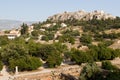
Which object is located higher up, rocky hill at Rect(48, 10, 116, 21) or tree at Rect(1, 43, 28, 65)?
tree at Rect(1, 43, 28, 65)

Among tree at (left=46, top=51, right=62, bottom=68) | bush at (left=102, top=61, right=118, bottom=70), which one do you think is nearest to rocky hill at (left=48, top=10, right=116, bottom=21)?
tree at (left=46, top=51, right=62, bottom=68)

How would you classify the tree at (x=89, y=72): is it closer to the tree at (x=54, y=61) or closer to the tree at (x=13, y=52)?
the tree at (x=54, y=61)

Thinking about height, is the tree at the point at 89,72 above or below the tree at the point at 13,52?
below

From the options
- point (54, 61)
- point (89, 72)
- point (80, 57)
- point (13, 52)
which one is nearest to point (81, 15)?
point (80, 57)

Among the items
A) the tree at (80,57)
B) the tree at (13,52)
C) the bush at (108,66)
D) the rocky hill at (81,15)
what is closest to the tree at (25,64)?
the tree at (13,52)

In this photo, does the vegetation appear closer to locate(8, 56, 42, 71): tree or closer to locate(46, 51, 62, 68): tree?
locate(46, 51, 62, 68): tree

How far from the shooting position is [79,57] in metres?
46.3

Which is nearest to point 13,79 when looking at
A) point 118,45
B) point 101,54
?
point 101,54

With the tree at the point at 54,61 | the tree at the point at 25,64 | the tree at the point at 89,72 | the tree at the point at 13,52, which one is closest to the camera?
the tree at the point at 89,72

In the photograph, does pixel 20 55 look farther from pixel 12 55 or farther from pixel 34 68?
pixel 34 68

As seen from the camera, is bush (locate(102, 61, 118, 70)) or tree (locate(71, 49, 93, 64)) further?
tree (locate(71, 49, 93, 64))

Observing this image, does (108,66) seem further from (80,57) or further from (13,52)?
(13,52)

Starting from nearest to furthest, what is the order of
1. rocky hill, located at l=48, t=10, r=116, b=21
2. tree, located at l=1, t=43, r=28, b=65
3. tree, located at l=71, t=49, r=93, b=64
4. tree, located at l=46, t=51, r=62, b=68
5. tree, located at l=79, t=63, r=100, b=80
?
tree, located at l=79, t=63, r=100, b=80 < tree, located at l=46, t=51, r=62, b=68 < tree, located at l=1, t=43, r=28, b=65 < tree, located at l=71, t=49, r=93, b=64 < rocky hill, located at l=48, t=10, r=116, b=21

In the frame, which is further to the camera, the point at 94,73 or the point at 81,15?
the point at 81,15
